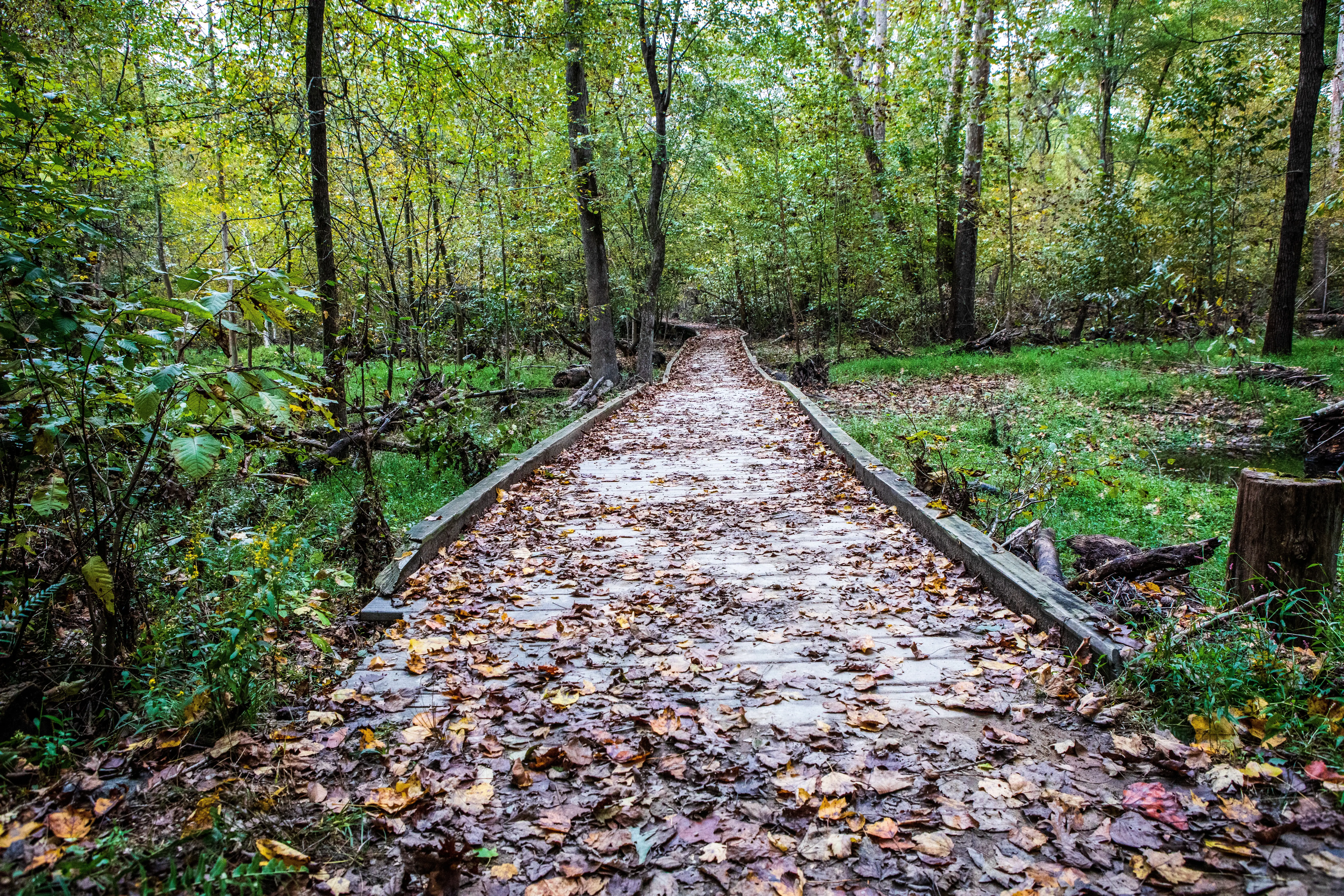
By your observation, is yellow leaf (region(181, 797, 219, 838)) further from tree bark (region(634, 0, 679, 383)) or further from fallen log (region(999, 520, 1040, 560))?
tree bark (region(634, 0, 679, 383))

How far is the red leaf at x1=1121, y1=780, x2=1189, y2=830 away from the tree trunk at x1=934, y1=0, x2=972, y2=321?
→ 14801 mm

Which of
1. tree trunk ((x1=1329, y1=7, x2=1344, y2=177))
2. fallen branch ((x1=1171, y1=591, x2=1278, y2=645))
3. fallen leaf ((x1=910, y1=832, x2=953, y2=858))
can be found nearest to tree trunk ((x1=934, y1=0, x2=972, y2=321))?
tree trunk ((x1=1329, y1=7, x2=1344, y2=177))

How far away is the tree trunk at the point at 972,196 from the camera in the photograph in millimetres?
14297

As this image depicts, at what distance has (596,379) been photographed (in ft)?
44.2

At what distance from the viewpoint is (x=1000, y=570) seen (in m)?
3.64

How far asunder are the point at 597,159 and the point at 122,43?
7551 millimetres

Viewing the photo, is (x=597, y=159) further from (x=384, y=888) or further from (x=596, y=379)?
(x=384, y=888)

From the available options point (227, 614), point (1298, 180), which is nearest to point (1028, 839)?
point (227, 614)

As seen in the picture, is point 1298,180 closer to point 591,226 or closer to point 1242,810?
point 591,226

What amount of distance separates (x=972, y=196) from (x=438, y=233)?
13.4 meters

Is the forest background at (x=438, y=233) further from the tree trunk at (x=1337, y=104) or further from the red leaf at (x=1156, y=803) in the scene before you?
the red leaf at (x=1156, y=803)

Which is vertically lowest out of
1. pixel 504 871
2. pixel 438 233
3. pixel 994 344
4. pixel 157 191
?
pixel 504 871

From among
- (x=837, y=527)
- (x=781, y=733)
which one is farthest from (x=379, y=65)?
(x=781, y=733)

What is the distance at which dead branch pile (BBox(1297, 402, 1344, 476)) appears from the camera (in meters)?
6.77
